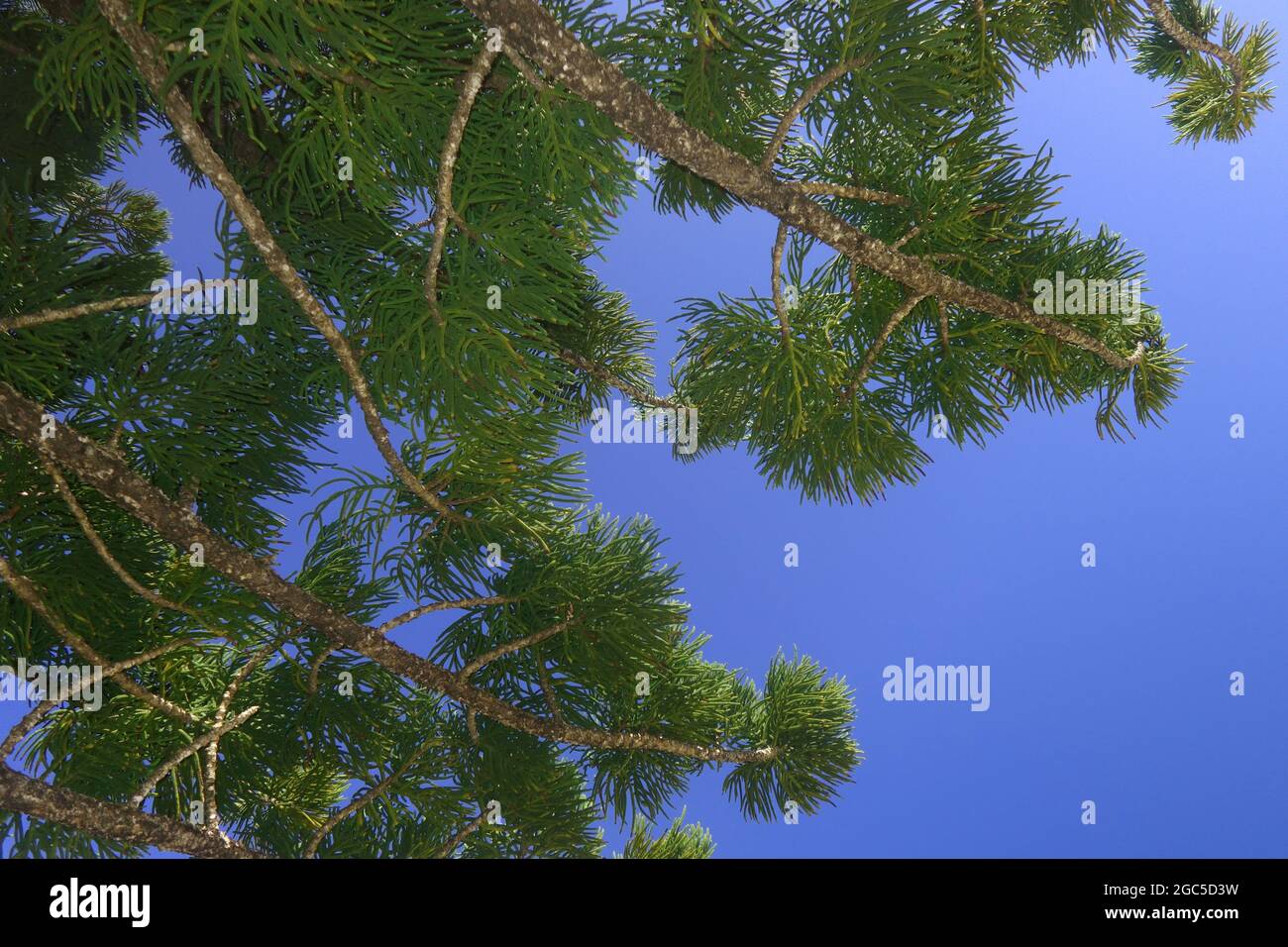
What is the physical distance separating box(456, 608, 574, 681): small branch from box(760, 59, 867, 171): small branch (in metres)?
0.36

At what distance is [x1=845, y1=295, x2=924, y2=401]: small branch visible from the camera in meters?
0.59

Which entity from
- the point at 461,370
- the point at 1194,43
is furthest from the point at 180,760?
the point at 1194,43

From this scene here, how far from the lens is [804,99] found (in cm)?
49

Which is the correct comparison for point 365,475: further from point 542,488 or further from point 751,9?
point 751,9

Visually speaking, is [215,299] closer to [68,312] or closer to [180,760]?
[68,312]

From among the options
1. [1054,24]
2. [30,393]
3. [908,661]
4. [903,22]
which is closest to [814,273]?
[903,22]

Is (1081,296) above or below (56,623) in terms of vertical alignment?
above

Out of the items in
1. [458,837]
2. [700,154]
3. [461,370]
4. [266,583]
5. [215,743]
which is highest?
[700,154]

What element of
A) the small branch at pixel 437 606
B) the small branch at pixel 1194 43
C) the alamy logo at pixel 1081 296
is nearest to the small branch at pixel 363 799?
the small branch at pixel 437 606

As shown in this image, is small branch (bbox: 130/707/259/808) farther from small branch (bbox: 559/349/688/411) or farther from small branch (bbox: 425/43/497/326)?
small branch (bbox: 559/349/688/411)

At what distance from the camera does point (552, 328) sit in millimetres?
1007

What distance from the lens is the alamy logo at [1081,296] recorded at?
2.11 feet

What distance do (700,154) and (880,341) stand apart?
0.23 meters
